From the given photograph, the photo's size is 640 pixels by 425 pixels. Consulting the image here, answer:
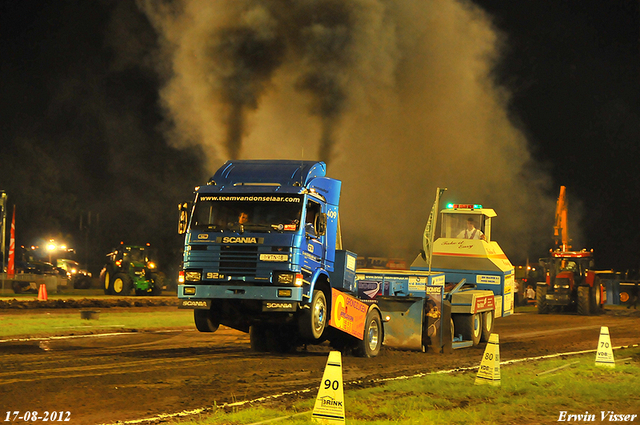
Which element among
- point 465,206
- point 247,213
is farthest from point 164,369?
point 465,206

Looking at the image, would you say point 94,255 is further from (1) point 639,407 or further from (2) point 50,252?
(1) point 639,407

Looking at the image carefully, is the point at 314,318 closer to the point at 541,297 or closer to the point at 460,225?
the point at 460,225

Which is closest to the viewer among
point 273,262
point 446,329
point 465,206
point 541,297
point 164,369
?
point 164,369

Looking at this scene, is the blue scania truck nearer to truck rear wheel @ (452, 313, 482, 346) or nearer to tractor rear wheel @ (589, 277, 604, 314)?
truck rear wheel @ (452, 313, 482, 346)

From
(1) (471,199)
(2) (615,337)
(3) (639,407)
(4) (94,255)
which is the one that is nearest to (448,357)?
(3) (639,407)

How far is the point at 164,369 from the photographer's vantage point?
37.6 ft

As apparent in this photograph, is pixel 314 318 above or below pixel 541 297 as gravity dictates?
below

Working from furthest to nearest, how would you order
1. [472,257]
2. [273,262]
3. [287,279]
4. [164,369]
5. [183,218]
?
1. [472,257]
2. [183,218]
3. [273,262]
4. [287,279]
5. [164,369]

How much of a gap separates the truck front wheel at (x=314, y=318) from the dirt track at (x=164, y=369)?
1.85 ft

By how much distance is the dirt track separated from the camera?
861 centimetres

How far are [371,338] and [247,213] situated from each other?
3.84 metres

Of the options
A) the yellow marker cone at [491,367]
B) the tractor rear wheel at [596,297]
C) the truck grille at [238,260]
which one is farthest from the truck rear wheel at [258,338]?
the tractor rear wheel at [596,297]

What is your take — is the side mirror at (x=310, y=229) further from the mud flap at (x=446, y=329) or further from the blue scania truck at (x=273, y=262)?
the mud flap at (x=446, y=329)

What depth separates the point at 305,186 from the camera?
13.1 meters
